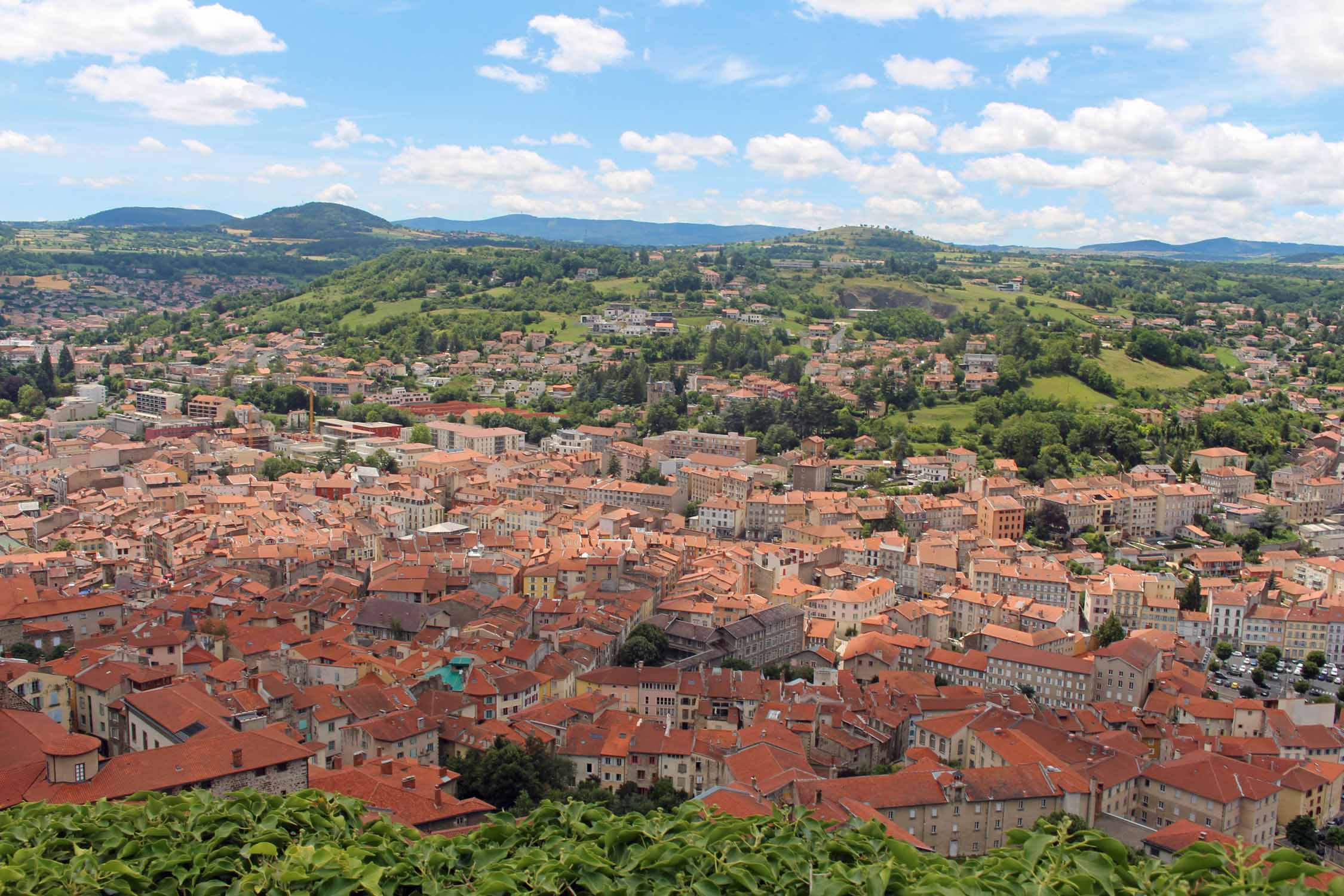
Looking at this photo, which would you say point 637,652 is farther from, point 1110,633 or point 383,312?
point 383,312

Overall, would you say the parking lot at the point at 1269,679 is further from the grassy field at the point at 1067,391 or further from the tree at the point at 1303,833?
the grassy field at the point at 1067,391

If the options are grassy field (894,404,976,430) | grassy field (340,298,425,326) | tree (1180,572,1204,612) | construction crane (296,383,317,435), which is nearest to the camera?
tree (1180,572,1204,612)

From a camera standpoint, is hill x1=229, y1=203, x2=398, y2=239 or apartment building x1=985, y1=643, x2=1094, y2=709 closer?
apartment building x1=985, y1=643, x2=1094, y2=709

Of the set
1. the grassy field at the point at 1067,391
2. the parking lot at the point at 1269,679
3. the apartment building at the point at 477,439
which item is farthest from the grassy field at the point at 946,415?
the parking lot at the point at 1269,679

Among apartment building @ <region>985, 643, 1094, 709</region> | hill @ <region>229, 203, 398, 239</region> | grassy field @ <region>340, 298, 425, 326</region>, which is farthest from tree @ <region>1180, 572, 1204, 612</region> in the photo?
hill @ <region>229, 203, 398, 239</region>

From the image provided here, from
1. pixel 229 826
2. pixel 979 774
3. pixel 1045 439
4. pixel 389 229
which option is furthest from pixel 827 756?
pixel 389 229

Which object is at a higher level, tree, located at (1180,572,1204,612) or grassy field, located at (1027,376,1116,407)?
grassy field, located at (1027,376,1116,407)

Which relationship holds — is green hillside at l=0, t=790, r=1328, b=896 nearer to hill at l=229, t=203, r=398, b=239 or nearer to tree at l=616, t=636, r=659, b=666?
tree at l=616, t=636, r=659, b=666
